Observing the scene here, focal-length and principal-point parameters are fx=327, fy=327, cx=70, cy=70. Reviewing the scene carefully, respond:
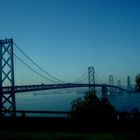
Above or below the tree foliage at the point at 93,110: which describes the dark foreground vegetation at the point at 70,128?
below

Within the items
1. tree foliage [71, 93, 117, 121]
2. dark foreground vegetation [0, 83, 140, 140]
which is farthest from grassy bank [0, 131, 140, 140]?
tree foliage [71, 93, 117, 121]

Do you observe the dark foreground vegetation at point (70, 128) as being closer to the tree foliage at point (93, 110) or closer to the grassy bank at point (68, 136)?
the grassy bank at point (68, 136)

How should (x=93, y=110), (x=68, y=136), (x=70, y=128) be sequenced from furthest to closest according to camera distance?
(x=93, y=110) < (x=70, y=128) < (x=68, y=136)

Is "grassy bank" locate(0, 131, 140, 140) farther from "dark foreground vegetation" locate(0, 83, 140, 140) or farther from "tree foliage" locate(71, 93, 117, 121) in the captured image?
"tree foliage" locate(71, 93, 117, 121)

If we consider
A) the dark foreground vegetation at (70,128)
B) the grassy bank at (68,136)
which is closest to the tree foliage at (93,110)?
the dark foreground vegetation at (70,128)

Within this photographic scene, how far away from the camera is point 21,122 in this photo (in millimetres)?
12312

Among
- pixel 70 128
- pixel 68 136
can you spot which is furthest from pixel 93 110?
pixel 68 136

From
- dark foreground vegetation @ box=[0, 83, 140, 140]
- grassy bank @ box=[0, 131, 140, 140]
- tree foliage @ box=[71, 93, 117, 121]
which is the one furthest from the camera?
tree foliage @ box=[71, 93, 117, 121]

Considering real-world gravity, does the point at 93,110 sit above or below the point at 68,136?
above

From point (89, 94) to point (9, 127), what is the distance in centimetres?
1274

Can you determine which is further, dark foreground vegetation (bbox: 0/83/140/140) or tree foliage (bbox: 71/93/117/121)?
tree foliage (bbox: 71/93/117/121)

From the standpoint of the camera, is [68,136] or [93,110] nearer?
[68,136]

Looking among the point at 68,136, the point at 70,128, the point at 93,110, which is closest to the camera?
the point at 68,136

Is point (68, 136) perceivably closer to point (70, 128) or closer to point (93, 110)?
point (70, 128)
